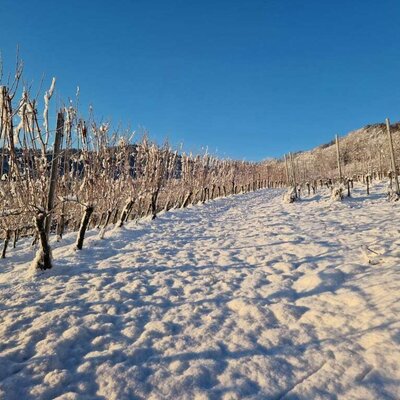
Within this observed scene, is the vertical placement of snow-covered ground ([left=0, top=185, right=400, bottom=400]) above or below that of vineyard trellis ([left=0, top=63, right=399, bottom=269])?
below

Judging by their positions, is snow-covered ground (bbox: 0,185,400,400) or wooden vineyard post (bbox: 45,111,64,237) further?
wooden vineyard post (bbox: 45,111,64,237)

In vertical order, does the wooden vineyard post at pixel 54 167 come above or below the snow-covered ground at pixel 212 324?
above

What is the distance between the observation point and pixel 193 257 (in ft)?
23.6

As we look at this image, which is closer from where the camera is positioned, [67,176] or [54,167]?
[54,167]

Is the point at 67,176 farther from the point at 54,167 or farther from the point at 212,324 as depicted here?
the point at 212,324

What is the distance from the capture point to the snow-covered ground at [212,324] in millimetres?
2844

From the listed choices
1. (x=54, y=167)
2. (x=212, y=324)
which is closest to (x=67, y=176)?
(x=54, y=167)

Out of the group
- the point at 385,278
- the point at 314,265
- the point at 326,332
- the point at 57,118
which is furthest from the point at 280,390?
the point at 57,118

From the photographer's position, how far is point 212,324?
12.9 ft

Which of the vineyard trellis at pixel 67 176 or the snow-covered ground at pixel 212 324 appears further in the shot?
the vineyard trellis at pixel 67 176

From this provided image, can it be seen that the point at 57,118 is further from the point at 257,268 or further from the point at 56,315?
the point at 257,268

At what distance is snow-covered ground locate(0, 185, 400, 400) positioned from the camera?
284 centimetres

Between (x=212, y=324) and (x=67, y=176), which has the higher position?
(x=67, y=176)

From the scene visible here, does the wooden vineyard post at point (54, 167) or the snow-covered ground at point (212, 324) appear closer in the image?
the snow-covered ground at point (212, 324)
